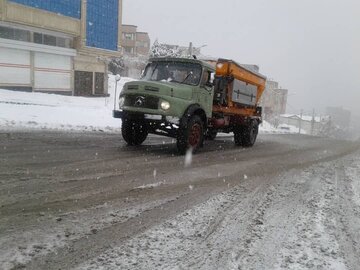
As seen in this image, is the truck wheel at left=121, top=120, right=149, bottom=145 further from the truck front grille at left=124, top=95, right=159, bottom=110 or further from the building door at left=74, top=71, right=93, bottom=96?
the building door at left=74, top=71, right=93, bottom=96

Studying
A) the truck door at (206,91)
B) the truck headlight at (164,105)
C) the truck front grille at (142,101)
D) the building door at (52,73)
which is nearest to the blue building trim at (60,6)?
the building door at (52,73)

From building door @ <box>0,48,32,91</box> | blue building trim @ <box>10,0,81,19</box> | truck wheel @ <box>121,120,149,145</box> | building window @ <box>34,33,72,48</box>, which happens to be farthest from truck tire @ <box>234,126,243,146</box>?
building window @ <box>34,33,72,48</box>

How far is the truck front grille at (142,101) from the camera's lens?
916 cm

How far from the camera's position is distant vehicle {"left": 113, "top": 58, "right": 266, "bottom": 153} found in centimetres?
919

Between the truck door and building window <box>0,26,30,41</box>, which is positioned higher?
building window <box>0,26,30,41</box>

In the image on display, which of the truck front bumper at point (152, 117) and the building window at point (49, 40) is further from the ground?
the building window at point (49, 40)

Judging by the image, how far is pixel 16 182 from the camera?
5715 mm

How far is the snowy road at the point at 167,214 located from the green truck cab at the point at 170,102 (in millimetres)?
1084

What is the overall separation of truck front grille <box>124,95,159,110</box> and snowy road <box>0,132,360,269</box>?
4.46 feet

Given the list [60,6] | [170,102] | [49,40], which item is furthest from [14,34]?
[170,102]

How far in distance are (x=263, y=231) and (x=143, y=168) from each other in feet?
11.7

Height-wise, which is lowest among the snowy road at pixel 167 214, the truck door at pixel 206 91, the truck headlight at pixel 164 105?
the snowy road at pixel 167 214

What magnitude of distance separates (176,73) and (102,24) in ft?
82.0

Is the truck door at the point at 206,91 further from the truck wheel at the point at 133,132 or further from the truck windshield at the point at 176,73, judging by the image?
the truck wheel at the point at 133,132
